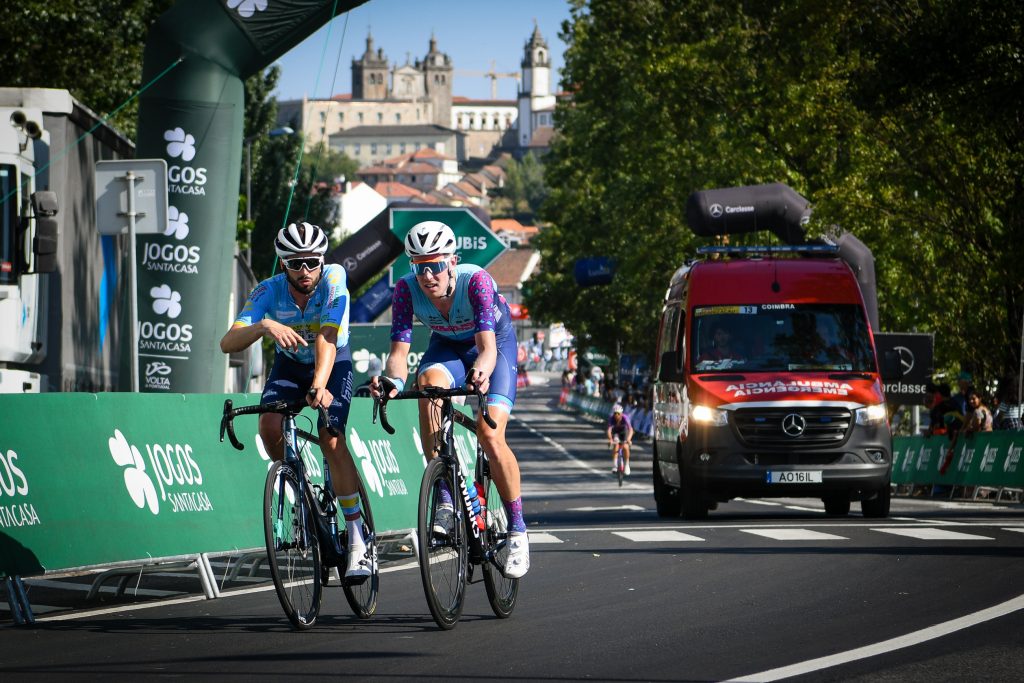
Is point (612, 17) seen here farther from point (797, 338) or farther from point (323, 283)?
point (323, 283)

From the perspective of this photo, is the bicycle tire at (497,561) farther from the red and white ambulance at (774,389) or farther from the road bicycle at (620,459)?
the road bicycle at (620,459)

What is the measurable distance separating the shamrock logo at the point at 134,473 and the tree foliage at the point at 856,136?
16624 mm

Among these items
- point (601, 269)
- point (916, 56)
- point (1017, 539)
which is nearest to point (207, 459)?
point (1017, 539)

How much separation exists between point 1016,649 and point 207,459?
18.7 ft

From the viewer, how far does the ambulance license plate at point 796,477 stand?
62.1 feet

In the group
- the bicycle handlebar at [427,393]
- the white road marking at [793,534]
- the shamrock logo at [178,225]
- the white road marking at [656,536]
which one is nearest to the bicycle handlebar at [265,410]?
the bicycle handlebar at [427,393]

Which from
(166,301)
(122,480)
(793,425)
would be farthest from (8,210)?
(793,425)

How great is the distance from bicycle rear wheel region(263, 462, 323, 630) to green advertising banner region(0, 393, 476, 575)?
1767 mm

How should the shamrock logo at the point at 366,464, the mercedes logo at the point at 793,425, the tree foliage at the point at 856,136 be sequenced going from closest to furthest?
the shamrock logo at the point at 366,464 < the mercedes logo at the point at 793,425 < the tree foliage at the point at 856,136

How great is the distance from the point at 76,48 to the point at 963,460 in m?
17.1

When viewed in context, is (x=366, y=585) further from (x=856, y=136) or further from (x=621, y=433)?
(x=621, y=433)

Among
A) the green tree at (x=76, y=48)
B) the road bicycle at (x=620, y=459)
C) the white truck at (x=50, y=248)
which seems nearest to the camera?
the white truck at (x=50, y=248)

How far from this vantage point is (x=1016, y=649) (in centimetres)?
833

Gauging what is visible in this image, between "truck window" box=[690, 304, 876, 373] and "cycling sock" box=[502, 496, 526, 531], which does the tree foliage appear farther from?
"cycling sock" box=[502, 496, 526, 531]
